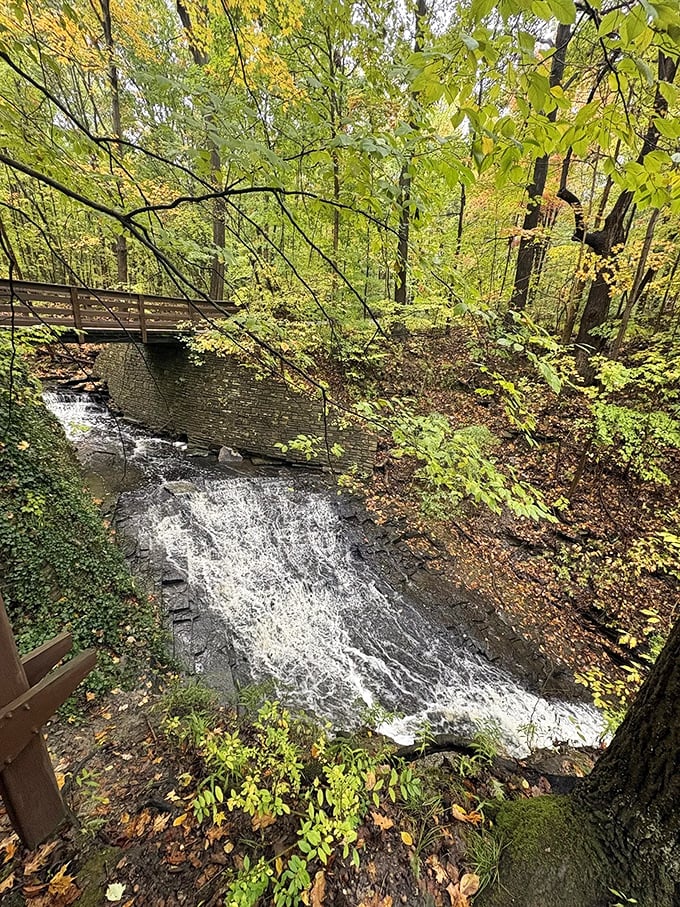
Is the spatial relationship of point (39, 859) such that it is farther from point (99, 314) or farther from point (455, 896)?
point (99, 314)

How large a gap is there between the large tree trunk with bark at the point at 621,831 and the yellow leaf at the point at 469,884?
38 millimetres

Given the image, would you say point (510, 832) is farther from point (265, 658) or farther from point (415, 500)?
point (415, 500)

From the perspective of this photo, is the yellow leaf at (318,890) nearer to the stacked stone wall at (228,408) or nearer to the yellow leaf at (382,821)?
the yellow leaf at (382,821)

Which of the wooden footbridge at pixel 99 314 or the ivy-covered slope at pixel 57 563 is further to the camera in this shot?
the wooden footbridge at pixel 99 314

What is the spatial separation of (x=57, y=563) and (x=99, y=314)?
634 cm

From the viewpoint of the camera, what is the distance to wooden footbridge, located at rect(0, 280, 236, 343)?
6815 millimetres

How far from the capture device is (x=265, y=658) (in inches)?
185

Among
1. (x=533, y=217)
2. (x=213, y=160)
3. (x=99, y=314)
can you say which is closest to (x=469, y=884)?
(x=213, y=160)

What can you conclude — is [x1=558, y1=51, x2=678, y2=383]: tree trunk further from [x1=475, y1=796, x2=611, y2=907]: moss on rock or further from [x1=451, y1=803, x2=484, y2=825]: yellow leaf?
[x1=451, y1=803, x2=484, y2=825]: yellow leaf

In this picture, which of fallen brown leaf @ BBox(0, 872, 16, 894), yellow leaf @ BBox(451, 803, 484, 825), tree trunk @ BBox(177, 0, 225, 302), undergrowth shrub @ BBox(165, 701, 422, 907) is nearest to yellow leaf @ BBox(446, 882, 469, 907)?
yellow leaf @ BBox(451, 803, 484, 825)

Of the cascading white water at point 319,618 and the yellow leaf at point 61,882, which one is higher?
the yellow leaf at point 61,882

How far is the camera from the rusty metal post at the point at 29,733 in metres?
1.30

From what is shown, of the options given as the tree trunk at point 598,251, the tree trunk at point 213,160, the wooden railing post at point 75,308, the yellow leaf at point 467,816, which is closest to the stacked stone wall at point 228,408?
the wooden railing post at point 75,308

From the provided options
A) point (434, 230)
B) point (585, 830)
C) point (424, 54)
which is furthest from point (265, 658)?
point (424, 54)
